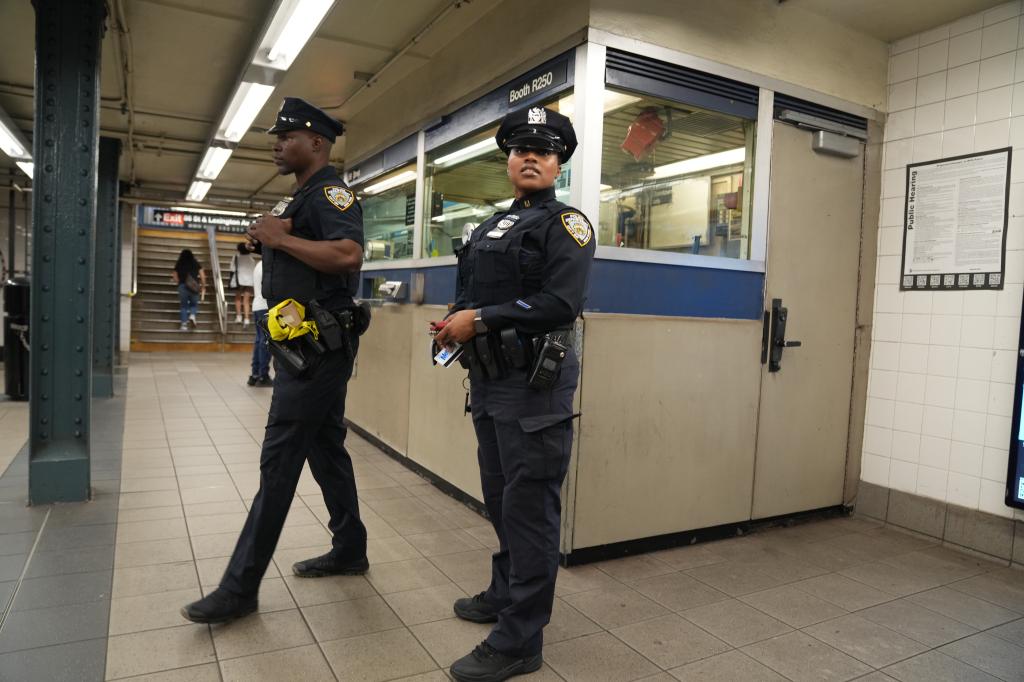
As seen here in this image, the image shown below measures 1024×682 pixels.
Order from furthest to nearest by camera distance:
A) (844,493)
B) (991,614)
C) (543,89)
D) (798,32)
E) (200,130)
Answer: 1. (200,130)
2. (844,493)
3. (798,32)
4. (543,89)
5. (991,614)

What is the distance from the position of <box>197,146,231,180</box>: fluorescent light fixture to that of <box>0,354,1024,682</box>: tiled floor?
4.75 m

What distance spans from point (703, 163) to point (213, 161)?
22.1 feet

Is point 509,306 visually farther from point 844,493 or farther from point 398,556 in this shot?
point 844,493

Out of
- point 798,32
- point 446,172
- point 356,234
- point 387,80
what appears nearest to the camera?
point 356,234

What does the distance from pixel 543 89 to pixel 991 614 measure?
306 cm

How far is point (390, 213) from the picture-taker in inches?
218

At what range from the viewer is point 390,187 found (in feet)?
18.0

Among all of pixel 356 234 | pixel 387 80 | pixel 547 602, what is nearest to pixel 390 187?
pixel 387 80

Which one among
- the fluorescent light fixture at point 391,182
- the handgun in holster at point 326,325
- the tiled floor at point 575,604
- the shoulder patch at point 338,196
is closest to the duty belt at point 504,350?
the handgun in holster at point 326,325

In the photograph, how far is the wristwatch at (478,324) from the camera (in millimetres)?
2164

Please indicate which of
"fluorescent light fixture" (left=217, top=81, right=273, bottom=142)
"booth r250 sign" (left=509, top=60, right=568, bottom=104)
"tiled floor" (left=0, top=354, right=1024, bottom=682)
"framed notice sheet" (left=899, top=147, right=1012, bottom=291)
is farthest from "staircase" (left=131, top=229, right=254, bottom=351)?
"framed notice sheet" (left=899, top=147, right=1012, bottom=291)

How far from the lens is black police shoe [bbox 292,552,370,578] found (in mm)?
2822

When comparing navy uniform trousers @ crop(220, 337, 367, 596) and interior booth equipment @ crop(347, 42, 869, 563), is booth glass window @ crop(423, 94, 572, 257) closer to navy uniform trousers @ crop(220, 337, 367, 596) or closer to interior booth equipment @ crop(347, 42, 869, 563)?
interior booth equipment @ crop(347, 42, 869, 563)

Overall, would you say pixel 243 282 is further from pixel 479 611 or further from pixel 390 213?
pixel 479 611
